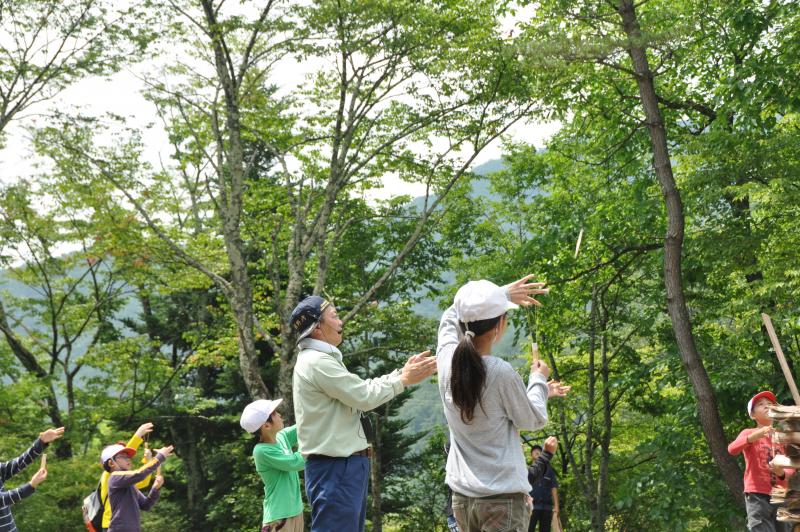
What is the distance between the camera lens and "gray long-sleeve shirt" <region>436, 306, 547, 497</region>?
3.17 metres

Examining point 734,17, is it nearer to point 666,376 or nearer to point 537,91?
point 537,91

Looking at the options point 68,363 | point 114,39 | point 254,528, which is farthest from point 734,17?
point 68,363

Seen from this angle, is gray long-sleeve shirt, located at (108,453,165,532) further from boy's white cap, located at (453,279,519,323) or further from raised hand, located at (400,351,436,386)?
boy's white cap, located at (453,279,519,323)

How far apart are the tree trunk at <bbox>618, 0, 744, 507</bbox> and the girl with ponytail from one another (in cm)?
767

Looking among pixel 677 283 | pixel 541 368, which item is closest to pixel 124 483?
pixel 541 368

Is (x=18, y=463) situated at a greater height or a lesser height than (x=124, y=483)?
greater

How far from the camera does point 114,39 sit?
14531 mm

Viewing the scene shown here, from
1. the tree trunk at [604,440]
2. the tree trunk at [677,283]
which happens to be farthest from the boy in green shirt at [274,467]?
the tree trunk at [604,440]

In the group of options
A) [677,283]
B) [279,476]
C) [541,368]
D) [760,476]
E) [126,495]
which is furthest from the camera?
[677,283]

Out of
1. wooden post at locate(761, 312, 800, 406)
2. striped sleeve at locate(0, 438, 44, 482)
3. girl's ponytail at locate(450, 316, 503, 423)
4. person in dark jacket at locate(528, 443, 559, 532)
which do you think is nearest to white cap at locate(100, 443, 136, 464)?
striped sleeve at locate(0, 438, 44, 482)

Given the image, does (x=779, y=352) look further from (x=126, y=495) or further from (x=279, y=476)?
(x=126, y=495)

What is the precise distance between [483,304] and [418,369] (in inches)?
29.4

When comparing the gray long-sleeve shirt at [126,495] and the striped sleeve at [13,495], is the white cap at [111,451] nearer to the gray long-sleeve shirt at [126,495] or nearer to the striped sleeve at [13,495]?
the gray long-sleeve shirt at [126,495]

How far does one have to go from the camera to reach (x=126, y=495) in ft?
20.7
